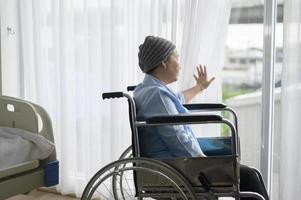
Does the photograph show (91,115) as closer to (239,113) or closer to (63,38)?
(63,38)

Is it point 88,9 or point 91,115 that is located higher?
point 88,9

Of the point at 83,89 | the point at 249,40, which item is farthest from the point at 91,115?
the point at 249,40

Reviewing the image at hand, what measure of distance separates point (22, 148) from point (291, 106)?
1.48 metres

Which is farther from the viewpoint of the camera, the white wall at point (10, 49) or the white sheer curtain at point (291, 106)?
the white wall at point (10, 49)

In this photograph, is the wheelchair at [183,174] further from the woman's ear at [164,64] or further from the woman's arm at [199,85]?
the woman's arm at [199,85]

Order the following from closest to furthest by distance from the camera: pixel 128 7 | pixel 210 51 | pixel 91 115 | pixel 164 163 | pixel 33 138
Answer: pixel 164 163
pixel 33 138
pixel 210 51
pixel 128 7
pixel 91 115

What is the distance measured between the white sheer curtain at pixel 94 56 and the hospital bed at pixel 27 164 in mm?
542

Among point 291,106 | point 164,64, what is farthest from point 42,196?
point 291,106

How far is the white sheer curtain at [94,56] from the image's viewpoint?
245 cm

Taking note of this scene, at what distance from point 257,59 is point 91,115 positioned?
1194mm

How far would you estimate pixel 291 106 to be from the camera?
7.54 feet

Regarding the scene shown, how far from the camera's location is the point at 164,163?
1.68 meters

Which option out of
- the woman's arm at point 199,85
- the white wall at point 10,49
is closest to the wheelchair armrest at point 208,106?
the woman's arm at point 199,85

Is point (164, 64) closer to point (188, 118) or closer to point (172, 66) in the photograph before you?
point (172, 66)
